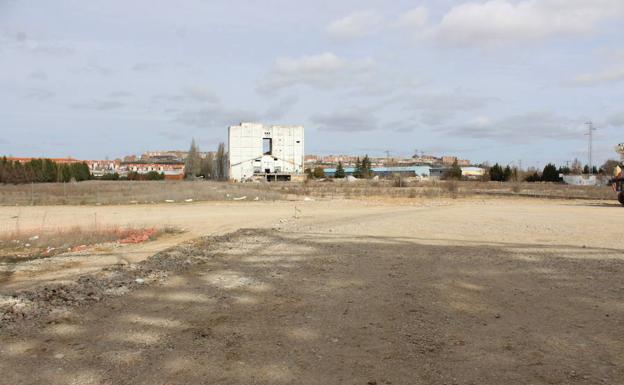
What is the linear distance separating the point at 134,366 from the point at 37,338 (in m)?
1.67

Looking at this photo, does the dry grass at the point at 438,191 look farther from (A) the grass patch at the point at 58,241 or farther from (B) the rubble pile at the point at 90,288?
(B) the rubble pile at the point at 90,288

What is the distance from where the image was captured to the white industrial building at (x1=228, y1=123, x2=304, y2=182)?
11619 centimetres

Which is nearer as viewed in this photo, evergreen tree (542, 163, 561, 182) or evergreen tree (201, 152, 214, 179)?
evergreen tree (542, 163, 561, 182)

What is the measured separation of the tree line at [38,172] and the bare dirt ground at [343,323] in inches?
3679

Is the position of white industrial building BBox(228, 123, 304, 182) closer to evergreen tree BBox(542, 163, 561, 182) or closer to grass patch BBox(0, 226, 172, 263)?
evergreen tree BBox(542, 163, 561, 182)

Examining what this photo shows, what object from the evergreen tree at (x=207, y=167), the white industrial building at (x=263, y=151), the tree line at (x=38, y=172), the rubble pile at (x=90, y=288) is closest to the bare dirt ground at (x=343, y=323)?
the rubble pile at (x=90, y=288)

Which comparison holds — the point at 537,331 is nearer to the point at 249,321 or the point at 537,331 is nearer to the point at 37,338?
the point at 249,321

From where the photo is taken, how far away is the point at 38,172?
104 metres

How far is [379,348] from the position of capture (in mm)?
5520

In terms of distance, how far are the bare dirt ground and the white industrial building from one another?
10087 cm

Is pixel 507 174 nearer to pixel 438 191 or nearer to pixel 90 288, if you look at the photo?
pixel 438 191

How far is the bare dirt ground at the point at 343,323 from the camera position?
486cm

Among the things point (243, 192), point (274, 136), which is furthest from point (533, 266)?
point (274, 136)

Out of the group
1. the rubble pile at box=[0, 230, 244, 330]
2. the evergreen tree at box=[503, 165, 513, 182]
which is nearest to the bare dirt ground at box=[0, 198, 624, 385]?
the rubble pile at box=[0, 230, 244, 330]
